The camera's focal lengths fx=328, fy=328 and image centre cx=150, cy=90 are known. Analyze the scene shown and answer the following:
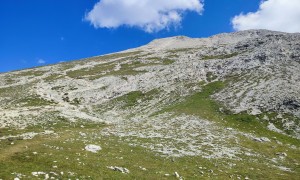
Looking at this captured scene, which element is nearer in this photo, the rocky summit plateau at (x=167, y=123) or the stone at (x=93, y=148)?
the rocky summit plateau at (x=167, y=123)

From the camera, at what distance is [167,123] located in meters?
55.2

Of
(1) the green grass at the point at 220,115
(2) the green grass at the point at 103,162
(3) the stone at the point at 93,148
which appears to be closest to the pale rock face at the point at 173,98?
(3) the stone at the point at 93,148

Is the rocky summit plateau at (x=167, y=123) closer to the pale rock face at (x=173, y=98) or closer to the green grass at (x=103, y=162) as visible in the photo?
the green grass at (x=103, y=162)

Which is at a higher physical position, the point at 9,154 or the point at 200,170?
the point at 9,154

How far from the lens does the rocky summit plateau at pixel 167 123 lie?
94.9ft

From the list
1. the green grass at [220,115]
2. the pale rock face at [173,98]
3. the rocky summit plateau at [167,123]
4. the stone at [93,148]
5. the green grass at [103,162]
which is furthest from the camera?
the green grass at [220,115]

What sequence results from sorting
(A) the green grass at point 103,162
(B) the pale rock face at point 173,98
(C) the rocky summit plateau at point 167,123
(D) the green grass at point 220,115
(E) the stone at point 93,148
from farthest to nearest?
1. (D) the green grass at point 220,115
2. (B) the pale rock face at point 173,98
3. (E) the stone at point 93,148
4. (C) the rocky summit plateau at point 167,123
5. (A) the green grass at point 103,162

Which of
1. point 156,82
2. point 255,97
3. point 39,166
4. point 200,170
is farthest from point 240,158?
point 156,82

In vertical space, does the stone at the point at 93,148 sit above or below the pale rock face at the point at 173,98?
below

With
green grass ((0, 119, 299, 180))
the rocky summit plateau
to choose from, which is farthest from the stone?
green grass ((0, 119, 299, 180))

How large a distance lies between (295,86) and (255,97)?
9072 millimetres

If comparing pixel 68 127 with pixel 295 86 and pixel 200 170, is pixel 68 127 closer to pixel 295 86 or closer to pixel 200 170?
pixel 200 170

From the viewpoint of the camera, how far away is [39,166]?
84.0 feet

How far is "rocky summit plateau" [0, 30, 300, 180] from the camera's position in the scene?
2894cm
